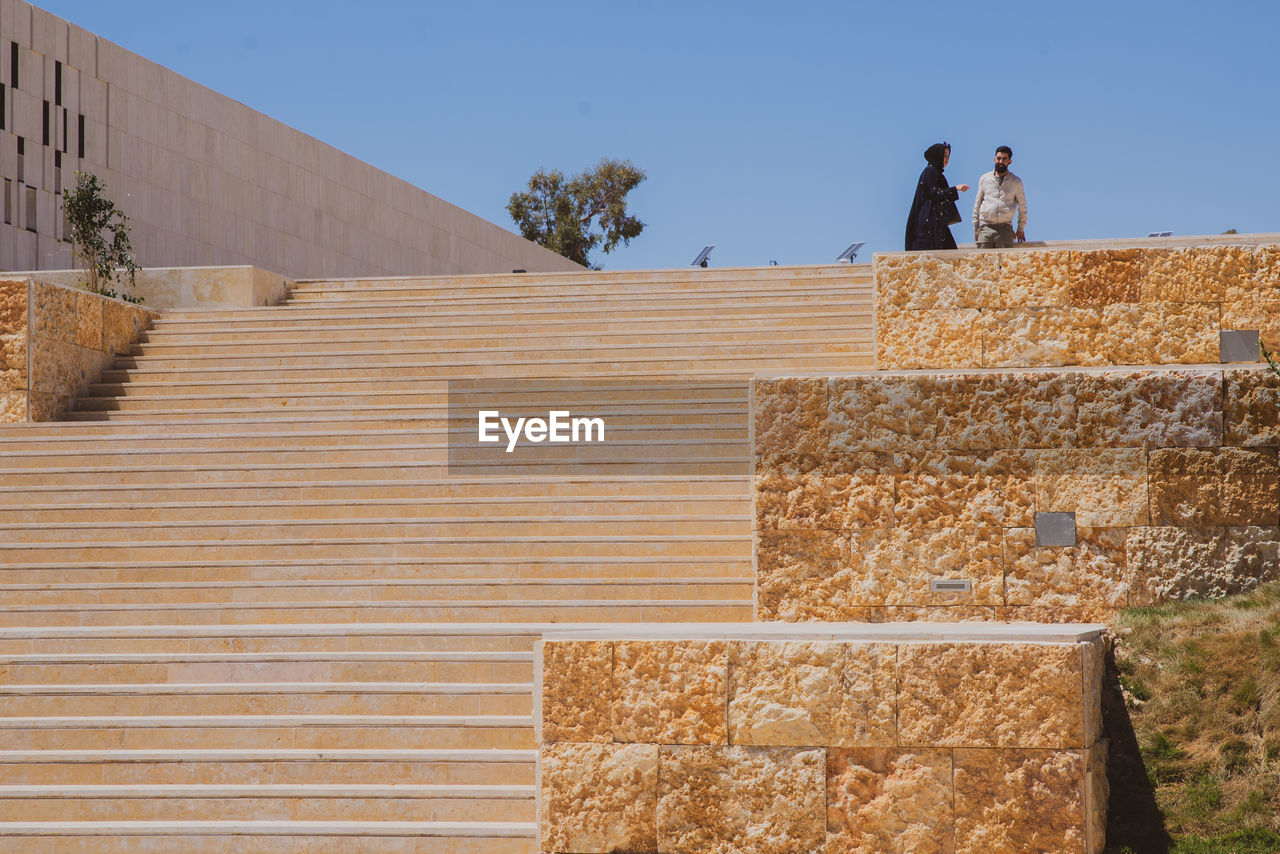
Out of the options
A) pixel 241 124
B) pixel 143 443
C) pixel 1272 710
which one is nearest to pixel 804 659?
pixel 1272 710

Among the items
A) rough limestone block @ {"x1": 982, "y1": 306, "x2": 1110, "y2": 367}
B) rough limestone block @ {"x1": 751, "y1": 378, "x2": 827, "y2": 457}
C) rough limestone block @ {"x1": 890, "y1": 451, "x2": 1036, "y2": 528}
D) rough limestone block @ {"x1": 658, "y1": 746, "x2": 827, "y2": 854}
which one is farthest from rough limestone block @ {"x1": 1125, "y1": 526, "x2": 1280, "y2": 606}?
rough limestone block @ {"x1": 658, "y1": 746, "x2": 827, "y2": 854}

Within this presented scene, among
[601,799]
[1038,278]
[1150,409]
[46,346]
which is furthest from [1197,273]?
[46,346]

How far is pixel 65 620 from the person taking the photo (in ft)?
30.3

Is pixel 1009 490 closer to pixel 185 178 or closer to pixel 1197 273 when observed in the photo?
pixel 1197 273

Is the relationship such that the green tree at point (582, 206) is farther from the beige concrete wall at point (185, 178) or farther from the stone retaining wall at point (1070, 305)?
the stone retaining wall at point (1070, 305)

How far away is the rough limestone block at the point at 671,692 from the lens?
602cm

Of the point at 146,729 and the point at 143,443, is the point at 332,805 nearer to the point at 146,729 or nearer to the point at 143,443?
the point at 146,729

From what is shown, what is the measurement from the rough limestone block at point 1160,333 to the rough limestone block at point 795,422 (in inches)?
105

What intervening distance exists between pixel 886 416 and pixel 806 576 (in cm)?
116

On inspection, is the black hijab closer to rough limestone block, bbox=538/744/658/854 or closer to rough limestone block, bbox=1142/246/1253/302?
rough limestone block, bbox=1142/246/1253/302

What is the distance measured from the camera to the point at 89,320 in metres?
14.0

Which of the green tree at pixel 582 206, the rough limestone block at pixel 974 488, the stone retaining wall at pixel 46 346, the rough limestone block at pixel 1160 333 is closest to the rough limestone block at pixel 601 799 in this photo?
the rough limestone block at pixel 974 488

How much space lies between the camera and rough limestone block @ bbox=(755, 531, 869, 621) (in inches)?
339

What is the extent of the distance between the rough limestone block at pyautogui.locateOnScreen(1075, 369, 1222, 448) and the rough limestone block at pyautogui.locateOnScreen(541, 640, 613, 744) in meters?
3.98
